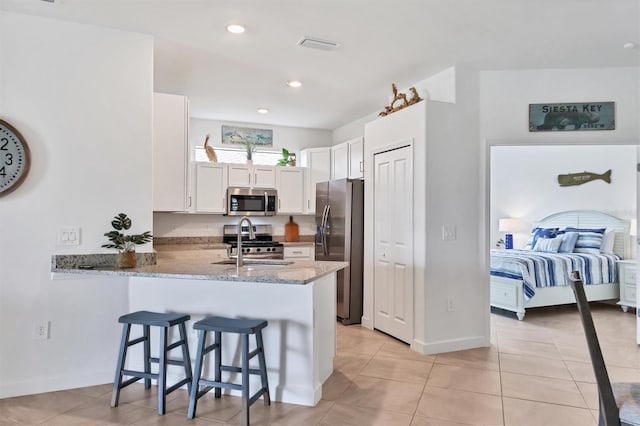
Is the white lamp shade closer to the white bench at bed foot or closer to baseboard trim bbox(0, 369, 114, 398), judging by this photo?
the white bench at bed foot

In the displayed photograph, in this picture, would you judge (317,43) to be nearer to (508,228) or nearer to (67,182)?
(67,182)

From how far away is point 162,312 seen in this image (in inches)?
119

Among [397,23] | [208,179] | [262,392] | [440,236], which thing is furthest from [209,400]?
[208,179]

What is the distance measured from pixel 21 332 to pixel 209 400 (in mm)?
1392

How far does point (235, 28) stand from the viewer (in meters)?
3.12

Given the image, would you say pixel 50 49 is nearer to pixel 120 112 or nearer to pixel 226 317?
pixel 120 112

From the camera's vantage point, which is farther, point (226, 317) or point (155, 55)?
point (155, 55)

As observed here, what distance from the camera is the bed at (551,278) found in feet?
17.1

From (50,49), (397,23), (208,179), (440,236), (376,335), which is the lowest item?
(376,335)

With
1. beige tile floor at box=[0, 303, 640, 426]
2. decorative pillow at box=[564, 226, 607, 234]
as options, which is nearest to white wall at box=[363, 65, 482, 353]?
beige tile floor at box=[0, 303, 640, 426]

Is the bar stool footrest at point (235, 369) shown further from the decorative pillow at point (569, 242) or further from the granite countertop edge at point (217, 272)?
the decorative pillow at point (569, 242)

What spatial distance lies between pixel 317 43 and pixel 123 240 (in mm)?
2149

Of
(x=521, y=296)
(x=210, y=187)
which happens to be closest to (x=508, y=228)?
(x=521, y=296)

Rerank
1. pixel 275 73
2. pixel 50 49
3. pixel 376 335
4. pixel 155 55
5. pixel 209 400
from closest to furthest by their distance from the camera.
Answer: pixel 209 400
pixel 50 49
pixel 155 55
pixel 275 73
pixel 376 335
